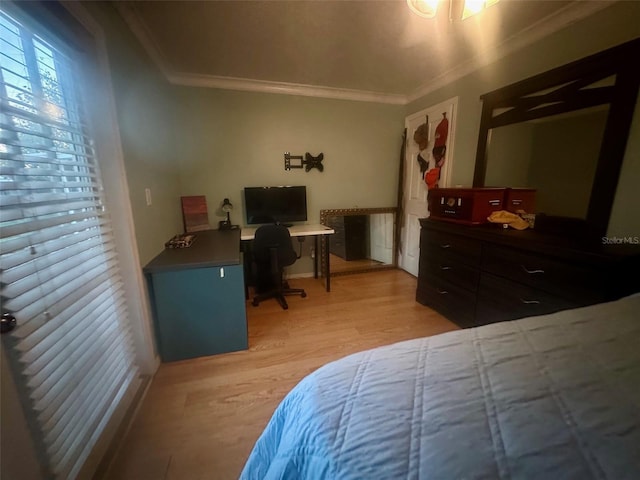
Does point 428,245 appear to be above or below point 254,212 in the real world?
below

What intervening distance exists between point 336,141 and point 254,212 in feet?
4.55

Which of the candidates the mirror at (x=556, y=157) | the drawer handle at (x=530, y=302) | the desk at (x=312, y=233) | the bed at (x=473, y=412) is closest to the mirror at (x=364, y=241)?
the desk at (x=312, y=233)

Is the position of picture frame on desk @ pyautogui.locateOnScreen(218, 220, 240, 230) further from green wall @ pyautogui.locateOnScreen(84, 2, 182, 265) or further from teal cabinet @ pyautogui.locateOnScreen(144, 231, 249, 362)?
teal cabinet @ pyautogui.locateOnScreen(144, 231, 249, 362)

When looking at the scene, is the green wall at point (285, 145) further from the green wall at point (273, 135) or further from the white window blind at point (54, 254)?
the white window blind at point (54, 254)

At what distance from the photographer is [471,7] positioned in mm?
1187

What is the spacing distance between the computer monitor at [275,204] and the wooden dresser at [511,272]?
1456 millimetres

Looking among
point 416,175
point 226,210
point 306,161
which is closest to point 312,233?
point 306,161

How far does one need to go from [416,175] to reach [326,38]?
1.93 metres

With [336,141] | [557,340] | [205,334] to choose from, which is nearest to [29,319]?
[205,334]

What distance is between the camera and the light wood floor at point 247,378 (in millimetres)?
1191

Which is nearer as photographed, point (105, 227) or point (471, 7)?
point (471, 7)

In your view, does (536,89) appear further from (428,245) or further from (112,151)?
(112,151)

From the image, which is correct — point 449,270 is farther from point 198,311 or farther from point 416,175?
point 198,311

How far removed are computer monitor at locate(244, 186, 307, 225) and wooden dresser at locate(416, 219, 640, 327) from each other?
146 centimetres
